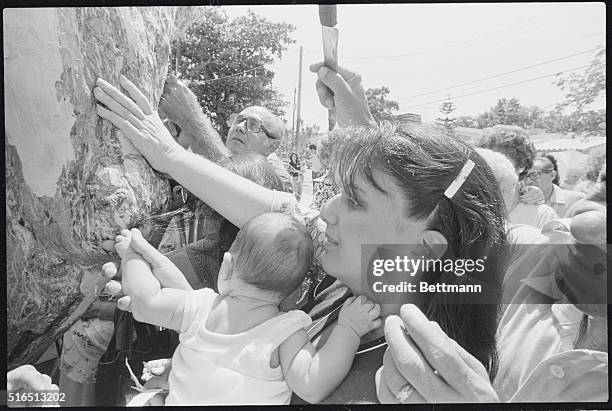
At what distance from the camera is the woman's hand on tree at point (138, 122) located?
227cm

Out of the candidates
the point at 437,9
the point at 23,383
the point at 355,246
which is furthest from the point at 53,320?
the point at 437,9

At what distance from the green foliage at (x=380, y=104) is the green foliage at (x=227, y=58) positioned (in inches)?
13.9

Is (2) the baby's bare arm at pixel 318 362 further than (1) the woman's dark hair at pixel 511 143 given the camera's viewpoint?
No

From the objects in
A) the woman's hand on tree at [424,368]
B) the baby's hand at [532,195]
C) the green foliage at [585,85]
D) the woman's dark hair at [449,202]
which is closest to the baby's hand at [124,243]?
the woman's dark hair at [449,202]

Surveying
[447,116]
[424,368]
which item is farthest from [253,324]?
[447,116]

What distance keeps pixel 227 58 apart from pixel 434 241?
1.14m

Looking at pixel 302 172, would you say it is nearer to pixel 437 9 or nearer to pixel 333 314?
pixel 333 314

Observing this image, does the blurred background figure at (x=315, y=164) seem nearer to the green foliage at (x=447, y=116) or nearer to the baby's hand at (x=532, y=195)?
the green foliage at (x=447, y=116)

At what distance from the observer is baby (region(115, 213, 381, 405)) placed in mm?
2166

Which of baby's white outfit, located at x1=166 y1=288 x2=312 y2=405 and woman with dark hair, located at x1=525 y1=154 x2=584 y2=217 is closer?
baby's white outfit, located at x1=166 y1=288 x2=312 y2=405

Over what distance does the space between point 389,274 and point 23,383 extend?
63.2 inches

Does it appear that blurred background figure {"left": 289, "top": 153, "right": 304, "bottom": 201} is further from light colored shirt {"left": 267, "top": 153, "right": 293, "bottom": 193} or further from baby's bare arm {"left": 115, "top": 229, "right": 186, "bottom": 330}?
baby's bare arm {"left": 115, "top": 229, "right": 186, "bottom": 330}

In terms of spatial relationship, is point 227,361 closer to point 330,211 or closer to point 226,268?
point 226,268

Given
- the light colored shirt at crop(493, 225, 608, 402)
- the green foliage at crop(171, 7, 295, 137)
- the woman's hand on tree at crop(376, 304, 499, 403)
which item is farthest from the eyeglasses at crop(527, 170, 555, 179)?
the green foliage at crop(171, 7, 295, 137)
